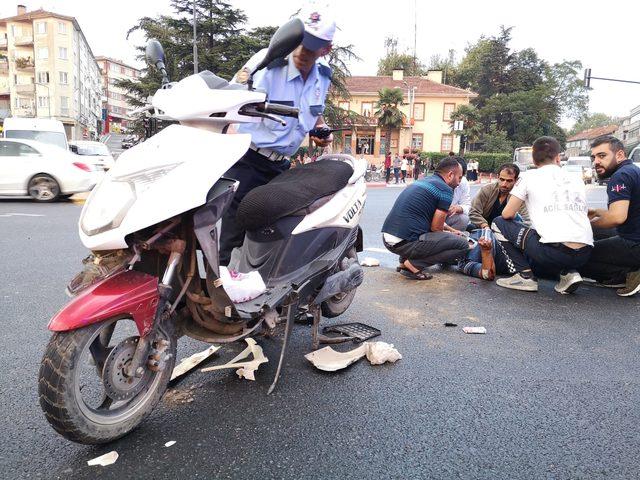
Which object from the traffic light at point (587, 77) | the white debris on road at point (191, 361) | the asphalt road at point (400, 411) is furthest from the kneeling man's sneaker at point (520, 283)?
the traffic light at point (587, 77)

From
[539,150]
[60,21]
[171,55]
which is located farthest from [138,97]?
[60,21]

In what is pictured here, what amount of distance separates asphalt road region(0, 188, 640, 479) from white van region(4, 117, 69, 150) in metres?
14.4

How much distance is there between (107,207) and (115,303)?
0.39m

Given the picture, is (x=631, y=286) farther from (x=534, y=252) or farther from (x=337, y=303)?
(x=337, y=303)

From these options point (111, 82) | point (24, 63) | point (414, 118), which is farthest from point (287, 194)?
point (111, 82)

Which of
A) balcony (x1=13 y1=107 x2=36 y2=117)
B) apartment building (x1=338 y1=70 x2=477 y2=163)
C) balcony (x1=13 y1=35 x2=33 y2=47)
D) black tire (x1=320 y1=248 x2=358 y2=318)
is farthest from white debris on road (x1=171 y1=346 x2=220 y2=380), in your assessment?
balcony (x1=13 y1=35 x2=33 y2=47)

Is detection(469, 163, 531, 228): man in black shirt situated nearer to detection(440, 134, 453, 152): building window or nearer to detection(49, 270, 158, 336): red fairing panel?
detection(49, 270, 158, 336): red fairing panel

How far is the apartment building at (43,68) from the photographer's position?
196ft

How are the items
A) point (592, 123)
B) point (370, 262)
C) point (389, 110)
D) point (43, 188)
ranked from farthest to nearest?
1. point (592, 123)
2. point (389, 110)
3. point (43, 188)
4. point (370, 262)

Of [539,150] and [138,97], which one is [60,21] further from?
[539,150]

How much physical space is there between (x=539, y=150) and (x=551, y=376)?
2721 mm

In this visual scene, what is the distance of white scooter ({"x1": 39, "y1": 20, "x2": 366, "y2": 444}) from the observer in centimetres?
193

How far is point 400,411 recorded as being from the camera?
2432mm

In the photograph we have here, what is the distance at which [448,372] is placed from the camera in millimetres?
2908
